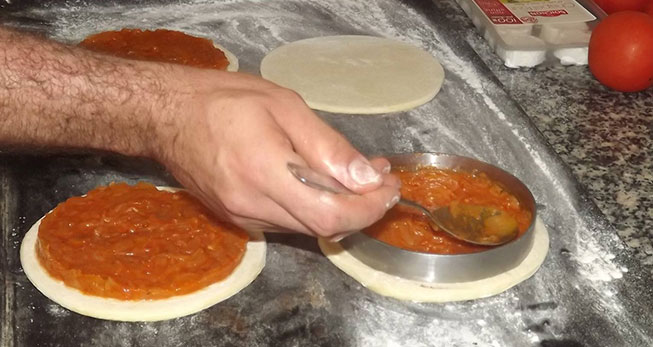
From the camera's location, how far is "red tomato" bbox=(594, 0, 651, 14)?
3012 millimetres

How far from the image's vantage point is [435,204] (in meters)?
1.99

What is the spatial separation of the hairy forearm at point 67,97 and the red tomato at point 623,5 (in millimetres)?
1974

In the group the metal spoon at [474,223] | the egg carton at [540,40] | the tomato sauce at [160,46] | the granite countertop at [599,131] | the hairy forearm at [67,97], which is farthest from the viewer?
the egg carton at [540,40]

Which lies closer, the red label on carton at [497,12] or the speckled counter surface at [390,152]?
the speckled counter surface at [390,152]

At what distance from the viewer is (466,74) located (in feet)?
8.99

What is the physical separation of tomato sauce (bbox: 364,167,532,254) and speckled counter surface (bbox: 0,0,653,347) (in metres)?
0.13

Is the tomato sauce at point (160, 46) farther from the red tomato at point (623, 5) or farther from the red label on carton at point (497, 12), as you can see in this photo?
the red tomato at point (623, 5)

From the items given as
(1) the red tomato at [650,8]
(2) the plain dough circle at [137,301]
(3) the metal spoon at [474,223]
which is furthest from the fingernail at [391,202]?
(1) the red tomato at [650,8]

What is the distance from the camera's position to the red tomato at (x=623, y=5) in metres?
3.01

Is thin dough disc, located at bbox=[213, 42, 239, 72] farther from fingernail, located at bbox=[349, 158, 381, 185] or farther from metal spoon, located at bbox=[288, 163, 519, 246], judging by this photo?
fingernail, located at bbox=[349, 158, 381, 185]

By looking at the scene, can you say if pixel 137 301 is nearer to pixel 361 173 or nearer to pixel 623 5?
pixel 361 173

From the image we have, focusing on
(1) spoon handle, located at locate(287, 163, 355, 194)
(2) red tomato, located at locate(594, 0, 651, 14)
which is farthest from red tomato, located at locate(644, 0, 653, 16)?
(1) spoon handle, located at locate(287, 163, 355, 194)

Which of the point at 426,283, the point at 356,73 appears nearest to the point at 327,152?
the point at 426,283

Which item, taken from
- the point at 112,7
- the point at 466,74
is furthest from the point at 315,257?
the point at 112,7
